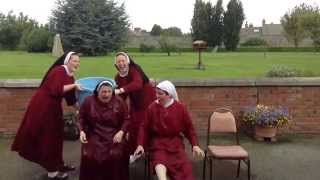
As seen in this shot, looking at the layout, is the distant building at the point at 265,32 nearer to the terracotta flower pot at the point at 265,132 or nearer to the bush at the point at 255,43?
the bush at the point at 255,43

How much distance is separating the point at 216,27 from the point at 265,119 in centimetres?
5642

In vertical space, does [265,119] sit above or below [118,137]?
below

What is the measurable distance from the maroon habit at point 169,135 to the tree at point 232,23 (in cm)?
5690

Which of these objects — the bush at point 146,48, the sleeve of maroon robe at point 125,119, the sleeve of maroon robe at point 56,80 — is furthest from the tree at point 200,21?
the sleeve of maroon robe at point 125,119

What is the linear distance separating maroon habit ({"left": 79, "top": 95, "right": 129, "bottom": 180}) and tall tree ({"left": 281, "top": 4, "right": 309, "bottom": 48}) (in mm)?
56333

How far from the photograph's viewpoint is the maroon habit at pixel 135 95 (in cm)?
639

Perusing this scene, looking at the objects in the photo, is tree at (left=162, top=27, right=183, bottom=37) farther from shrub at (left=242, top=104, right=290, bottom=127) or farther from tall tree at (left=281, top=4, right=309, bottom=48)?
shrub at (left=242, top=104, right=290, bottom=127)

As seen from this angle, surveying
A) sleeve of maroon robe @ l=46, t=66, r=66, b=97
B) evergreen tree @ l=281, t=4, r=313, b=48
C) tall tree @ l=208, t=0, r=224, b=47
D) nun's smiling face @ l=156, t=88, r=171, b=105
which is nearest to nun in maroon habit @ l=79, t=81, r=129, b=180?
nun's smiling face @ l=156, t=88, r=171, b=105

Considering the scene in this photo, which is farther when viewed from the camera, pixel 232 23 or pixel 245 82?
pixel 232 23

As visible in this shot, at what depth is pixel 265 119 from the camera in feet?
29.0

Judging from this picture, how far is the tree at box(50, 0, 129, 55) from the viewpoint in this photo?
36.2m

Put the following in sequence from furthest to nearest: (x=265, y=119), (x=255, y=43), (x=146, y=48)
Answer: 1. (x=255, y=43)
2. (x=146, y=48)
3. (x=265, y=119)

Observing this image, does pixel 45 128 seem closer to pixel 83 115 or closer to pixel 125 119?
pixel 83 115

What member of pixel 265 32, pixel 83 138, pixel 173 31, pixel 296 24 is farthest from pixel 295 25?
pixel 83 138
